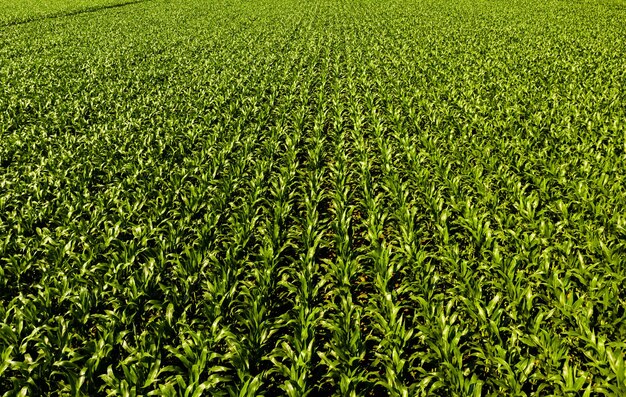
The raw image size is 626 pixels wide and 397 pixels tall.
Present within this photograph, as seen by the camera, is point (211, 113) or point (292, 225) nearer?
point (292, 225)

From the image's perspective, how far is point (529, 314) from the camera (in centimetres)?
441

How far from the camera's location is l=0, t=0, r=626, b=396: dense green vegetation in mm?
4051

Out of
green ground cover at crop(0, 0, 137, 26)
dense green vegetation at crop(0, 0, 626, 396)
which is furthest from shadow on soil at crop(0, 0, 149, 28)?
dense green vegetation at crop(0, 0, 626, 396)

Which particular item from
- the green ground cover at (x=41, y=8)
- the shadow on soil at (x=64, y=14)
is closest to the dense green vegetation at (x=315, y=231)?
the shadow on soil at (x=64, y=14)

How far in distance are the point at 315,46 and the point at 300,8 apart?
19182mm

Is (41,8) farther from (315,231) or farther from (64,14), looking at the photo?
(315,231)

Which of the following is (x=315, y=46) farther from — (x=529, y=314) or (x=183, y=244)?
(x=529, y=314)

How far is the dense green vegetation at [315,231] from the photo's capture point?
4.05 metres

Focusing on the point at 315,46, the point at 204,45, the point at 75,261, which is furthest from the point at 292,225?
the point at 204,45

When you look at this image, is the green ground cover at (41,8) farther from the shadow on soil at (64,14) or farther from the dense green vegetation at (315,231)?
the dense green vegetation at (315,231)

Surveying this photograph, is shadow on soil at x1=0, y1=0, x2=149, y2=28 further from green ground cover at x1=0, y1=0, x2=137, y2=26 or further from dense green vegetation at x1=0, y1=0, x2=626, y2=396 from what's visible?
dense green vegetation at x1=0, y1=0, x2=626, y2=396

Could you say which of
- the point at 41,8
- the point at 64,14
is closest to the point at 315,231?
the point at 64,14

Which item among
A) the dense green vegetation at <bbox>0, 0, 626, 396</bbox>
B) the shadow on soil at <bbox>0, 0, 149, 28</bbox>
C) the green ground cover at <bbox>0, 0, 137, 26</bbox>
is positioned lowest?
the dense green vegetation at <bbox>0, 0, 626, 396</bbox>

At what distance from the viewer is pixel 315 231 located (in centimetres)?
604
